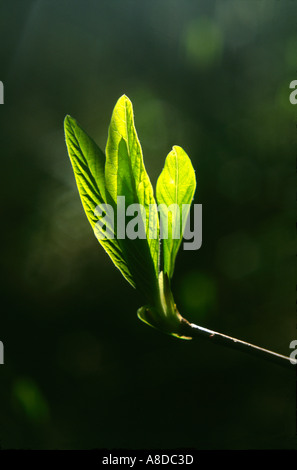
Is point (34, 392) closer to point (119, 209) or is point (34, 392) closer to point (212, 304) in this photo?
point (212, 304)

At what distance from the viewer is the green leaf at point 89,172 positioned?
0.32 metres

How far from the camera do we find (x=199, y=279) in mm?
1061

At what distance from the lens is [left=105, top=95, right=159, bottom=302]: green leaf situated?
1.02ft

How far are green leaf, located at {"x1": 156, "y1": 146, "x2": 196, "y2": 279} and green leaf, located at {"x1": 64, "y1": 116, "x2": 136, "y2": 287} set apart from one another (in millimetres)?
41

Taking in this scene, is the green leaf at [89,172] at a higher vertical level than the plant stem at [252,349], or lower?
higher

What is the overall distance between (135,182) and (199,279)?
2.56 feet

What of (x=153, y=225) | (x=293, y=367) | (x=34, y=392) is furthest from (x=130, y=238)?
(x=34, y=392)

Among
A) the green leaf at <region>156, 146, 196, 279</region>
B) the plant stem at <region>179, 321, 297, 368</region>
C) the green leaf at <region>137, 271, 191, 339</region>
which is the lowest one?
the plant stem at <region>179, 321, 297, 368</region>

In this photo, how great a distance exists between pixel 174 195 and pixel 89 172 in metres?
0.08

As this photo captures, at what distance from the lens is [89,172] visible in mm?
326

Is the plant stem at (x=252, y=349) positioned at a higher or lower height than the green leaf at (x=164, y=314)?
lower

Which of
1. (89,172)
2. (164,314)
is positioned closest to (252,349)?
(164,314)

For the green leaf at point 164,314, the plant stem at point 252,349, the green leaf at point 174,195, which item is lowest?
the plant stem at point 252,349

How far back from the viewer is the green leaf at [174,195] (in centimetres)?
32
